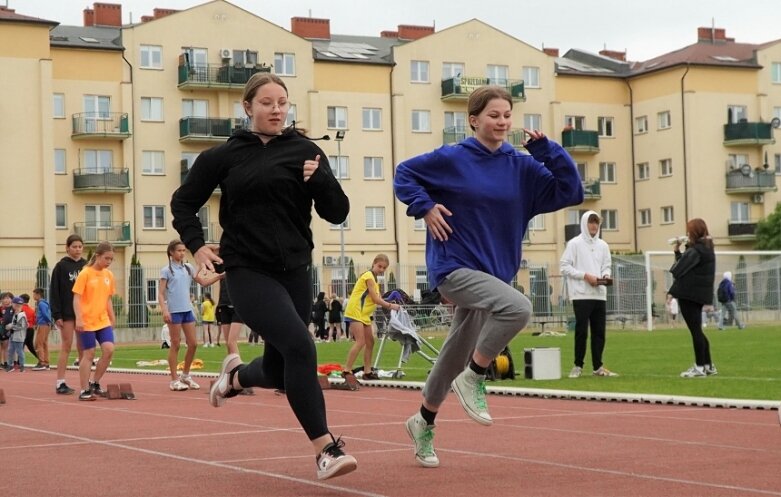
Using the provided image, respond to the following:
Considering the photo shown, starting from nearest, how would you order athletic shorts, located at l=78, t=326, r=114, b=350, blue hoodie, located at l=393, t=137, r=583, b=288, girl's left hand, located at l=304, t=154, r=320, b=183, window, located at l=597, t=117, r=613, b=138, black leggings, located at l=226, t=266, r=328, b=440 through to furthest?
black leggings, located at l=226, t=266, r=328, b=440 → girl's left hand, located at l=304, t=154, r=320, b=183 → blue hoodie, located at l=393, t=137, r=583, b=288 → athletic shorts, located at l=78, t=326, r=114, b=350 → window, located at l=597, t=117, r=613, b=138

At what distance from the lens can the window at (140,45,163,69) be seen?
70938mm

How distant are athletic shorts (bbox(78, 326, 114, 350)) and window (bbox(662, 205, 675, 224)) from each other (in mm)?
70147

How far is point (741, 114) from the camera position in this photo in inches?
3302

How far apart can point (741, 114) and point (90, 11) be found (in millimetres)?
38310

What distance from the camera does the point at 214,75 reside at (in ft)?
237

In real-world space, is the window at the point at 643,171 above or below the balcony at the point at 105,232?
above

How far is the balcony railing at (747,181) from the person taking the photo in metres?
82.8

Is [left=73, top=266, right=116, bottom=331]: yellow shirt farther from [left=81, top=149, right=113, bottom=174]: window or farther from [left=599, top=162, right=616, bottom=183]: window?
[left=599, top=162, right=616, bottom=183]: window

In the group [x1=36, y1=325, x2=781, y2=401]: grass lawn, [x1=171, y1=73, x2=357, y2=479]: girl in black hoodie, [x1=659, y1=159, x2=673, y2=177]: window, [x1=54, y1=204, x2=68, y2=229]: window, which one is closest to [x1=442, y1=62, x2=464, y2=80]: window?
[x1=659, y1=159, x2=673, y2=177]: window

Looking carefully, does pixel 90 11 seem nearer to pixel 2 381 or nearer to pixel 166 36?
pixel 166 36

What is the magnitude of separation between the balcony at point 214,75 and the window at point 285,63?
5.96 feet

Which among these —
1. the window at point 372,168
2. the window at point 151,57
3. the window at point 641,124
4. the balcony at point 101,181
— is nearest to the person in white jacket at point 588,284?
the balcony at point 101,181

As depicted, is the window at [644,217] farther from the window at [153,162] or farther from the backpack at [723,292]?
the backpack at [723,292]

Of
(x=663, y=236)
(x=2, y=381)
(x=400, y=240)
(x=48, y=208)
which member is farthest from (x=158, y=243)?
(x=2, y=381)
